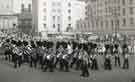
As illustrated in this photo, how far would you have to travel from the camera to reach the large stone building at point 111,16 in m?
64.4

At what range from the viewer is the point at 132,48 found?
129ft

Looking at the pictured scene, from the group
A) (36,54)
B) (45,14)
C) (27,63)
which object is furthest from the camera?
(45,14)

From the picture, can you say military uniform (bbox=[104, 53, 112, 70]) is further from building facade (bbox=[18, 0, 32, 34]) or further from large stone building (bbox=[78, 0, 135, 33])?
building facade (bbox=[18, 0, 32, 34])

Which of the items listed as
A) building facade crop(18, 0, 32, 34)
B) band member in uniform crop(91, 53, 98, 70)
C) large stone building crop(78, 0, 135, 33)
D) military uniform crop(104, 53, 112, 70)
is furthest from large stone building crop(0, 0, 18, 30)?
military uniform crop(104, 53, 112, 70)

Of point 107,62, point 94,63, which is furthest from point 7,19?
point 94,63

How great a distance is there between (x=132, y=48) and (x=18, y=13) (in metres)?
73.0

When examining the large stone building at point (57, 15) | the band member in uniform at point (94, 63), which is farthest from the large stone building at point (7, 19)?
the band member in uniform at point (94, 63)

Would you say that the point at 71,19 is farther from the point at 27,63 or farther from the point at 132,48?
the point at 27,63

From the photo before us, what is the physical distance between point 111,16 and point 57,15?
→ 3611 centimetres

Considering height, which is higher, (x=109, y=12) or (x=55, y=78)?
(x=109, y=12)

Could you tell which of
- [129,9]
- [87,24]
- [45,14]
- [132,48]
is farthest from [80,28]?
[132,48]

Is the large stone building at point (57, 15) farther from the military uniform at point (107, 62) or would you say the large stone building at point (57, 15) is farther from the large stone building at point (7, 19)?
the military uniform at point (107, 62)

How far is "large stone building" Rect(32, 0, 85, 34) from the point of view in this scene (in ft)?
333

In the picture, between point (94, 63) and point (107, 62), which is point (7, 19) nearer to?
point (107, 62)
